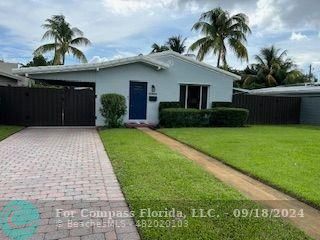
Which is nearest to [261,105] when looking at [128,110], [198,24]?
[128,110]

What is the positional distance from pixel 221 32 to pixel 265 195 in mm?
23336

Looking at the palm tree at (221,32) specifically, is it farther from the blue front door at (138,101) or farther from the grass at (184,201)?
the grass at (184,201)

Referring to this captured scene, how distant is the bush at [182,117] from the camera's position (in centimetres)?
1548

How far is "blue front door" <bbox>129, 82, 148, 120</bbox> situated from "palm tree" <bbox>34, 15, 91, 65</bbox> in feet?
55.1

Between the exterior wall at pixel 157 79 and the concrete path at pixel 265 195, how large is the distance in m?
8.83

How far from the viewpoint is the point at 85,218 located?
4.04 m

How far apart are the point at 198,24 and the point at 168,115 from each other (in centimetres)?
1416

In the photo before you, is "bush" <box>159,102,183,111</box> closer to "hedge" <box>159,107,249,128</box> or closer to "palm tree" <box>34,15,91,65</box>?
"hedge" <box>159,107,249,128</box>

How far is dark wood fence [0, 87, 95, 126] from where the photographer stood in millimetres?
15430

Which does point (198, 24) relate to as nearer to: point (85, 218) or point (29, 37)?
point (29, 37)

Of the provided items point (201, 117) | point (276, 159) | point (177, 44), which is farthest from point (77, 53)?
point (276, 159)

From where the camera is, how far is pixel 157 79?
54.7ft

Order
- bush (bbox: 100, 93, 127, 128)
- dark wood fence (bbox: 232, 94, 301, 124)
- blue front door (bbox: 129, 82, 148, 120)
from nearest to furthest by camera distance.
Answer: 1. bush (bbox: 100, 93, 127, 128)
2. blue front door (bbox: 129, 82, 148, 120)
3. dark wood fence (bbox: 232, 94, 301, 124)

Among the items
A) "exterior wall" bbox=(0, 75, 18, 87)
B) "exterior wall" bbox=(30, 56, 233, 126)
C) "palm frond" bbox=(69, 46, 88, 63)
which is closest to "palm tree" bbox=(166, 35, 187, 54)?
"palm frond" bbox=(69, 46, 88, 63)
